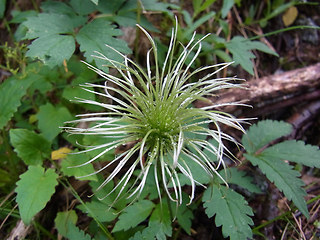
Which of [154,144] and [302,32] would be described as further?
[302,32]

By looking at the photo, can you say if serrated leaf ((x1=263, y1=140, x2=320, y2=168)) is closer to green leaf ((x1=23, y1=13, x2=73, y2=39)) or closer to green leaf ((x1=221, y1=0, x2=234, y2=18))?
green leaf ((x1=221, y1=0, x2=234, y2=18))

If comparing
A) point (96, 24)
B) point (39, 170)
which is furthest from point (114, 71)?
point (39, 170)

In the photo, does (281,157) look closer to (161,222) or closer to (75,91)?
(161,222)

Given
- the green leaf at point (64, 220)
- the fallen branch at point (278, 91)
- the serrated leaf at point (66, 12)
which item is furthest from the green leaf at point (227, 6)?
the green leaf at point (64, 220)

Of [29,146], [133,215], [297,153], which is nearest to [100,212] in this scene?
[133,215]

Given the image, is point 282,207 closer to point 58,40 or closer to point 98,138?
point 98,138

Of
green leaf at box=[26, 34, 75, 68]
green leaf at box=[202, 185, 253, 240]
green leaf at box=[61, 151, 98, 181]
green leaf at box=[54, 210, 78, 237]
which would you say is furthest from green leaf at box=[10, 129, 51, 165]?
green leaf at box=[202, 185, 253, 240]
